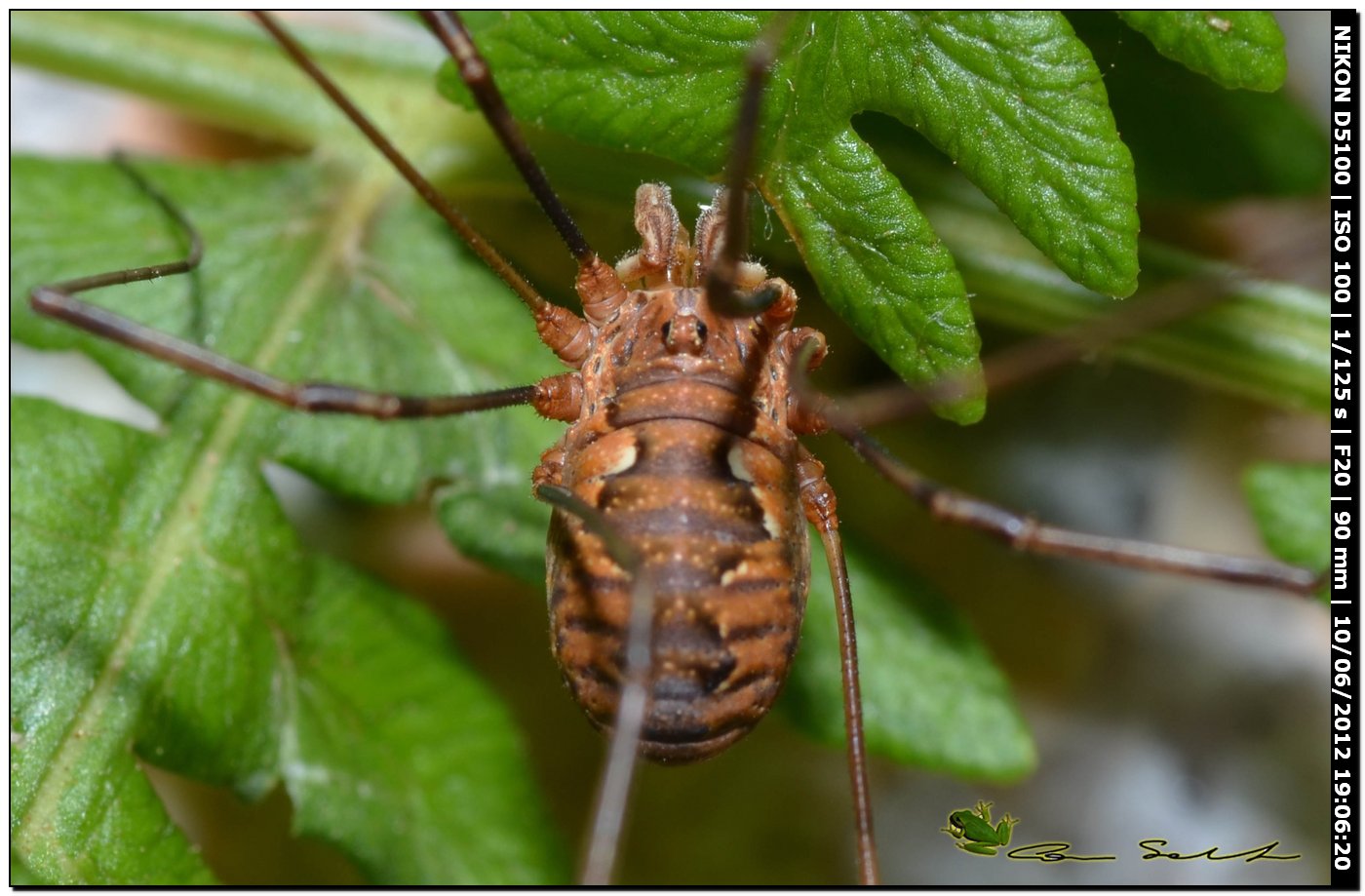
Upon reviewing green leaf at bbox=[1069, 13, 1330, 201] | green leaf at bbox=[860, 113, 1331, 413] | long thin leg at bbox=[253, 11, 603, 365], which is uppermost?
green leaf at bbox=[1069, 13, 1330, 201]

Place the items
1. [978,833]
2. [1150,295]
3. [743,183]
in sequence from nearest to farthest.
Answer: [743,183], [978,833], [1150,295]

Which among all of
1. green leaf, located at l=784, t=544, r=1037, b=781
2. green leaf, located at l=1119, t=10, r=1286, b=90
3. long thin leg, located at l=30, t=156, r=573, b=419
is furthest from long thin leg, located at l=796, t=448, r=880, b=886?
green leaf, located at l=1119, t=10, r=1286, b=90

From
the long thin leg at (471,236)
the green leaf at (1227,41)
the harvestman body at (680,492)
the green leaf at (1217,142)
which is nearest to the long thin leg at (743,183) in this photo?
the harvestman body at (680,492)

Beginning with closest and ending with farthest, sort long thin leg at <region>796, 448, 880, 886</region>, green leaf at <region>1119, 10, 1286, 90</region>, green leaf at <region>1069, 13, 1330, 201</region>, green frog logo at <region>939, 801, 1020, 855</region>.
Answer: green leaf at <region>1119, 10, 1286, 90</region>
long thin leg at <region>796, 448, 880, 886</region>
green frog logo at <region>939, 801, 1020, 855</region>
green leaf at <region>1069, 13, 1330, 201</region>

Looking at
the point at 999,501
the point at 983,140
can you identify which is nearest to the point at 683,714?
the point at 983,140

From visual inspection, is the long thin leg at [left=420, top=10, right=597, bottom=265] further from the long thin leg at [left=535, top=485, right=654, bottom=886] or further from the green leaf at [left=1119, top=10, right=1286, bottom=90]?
the green leaf at [left=1119, top=10, right=1286, bottom=90]

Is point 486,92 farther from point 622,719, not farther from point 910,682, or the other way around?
point 910,682

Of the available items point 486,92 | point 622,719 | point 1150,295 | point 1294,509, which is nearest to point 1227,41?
point 1150,295

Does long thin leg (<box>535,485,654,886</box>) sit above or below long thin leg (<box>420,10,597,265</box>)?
below
